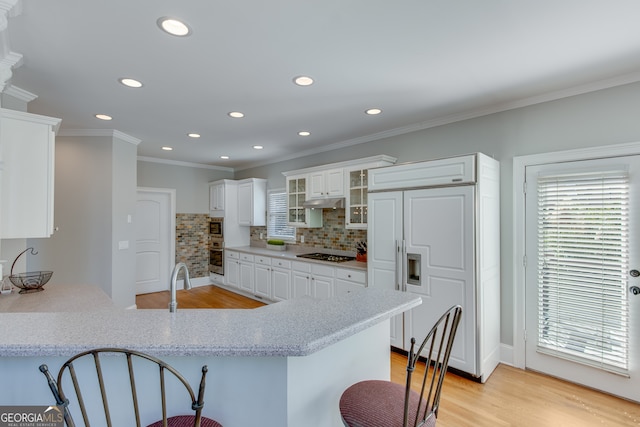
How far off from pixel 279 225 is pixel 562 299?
4322mm

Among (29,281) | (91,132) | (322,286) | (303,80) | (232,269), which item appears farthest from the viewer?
(232,269)

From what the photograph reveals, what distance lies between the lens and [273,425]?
118cm

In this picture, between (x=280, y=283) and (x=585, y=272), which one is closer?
(x=585, y=272)

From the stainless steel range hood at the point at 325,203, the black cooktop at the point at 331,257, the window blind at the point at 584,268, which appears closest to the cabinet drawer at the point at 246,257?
the black cooktop at the point at 331,257

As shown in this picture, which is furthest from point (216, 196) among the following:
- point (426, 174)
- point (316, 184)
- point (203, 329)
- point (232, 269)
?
point (203, 329)

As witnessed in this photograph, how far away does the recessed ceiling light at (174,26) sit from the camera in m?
1.79

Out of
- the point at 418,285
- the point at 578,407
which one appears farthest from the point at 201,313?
the point at 578,407

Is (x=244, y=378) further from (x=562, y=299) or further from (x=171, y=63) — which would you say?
(x=562, y=299)

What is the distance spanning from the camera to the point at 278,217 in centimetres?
593

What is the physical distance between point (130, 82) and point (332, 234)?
3.25 m

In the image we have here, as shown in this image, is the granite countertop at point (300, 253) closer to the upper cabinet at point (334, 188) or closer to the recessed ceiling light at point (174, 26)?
the upper cabinet at point (334, 188)

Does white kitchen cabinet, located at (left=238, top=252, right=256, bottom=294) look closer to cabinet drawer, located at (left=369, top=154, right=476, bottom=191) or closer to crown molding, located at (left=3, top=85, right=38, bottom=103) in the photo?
cabinet drawer, located at (left=369, top=154, right=476, bottom=191)

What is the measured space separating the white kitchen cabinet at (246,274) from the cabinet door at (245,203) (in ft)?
2.49

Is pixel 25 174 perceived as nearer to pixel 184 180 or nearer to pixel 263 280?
pixel 263 280
